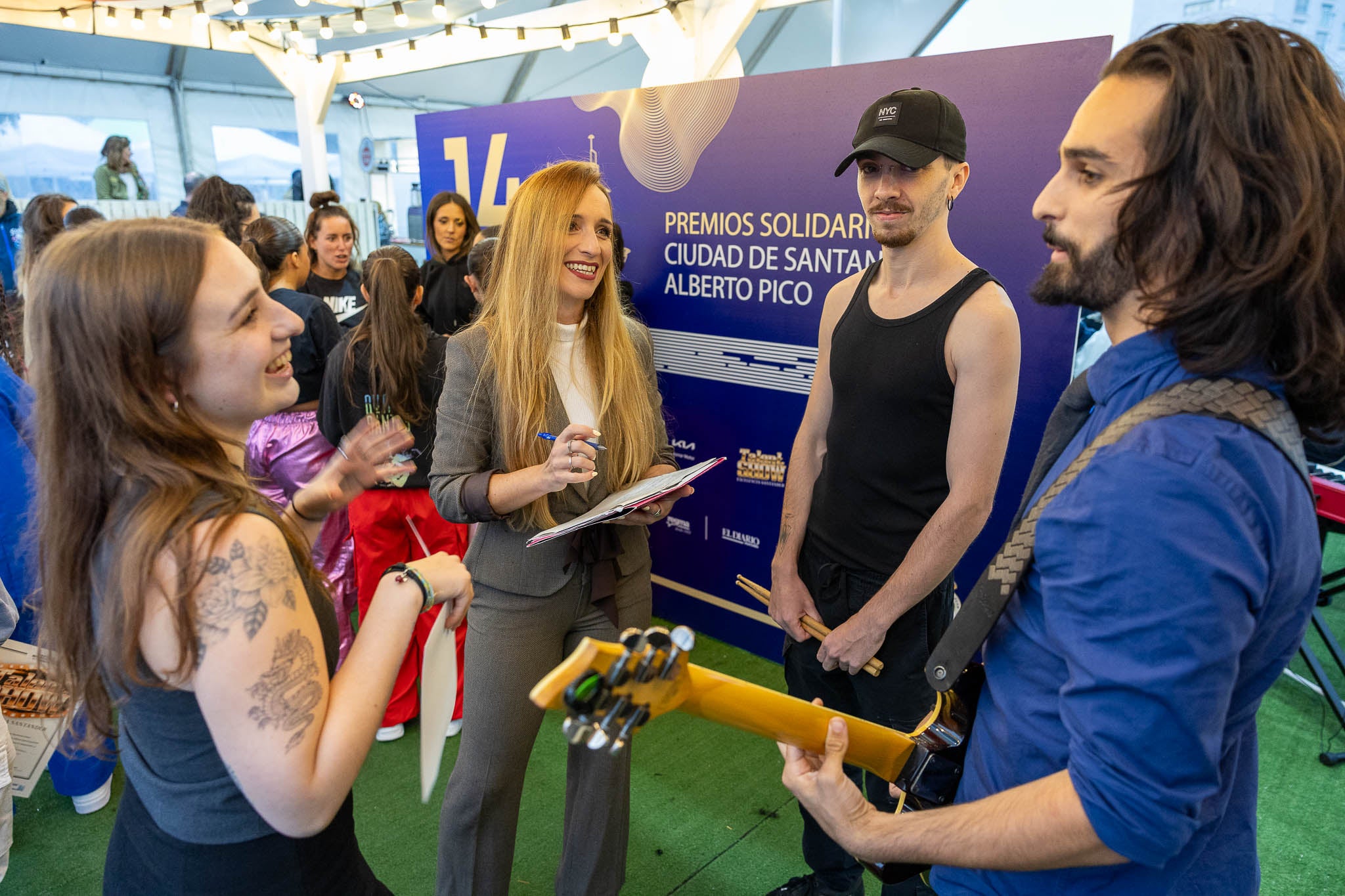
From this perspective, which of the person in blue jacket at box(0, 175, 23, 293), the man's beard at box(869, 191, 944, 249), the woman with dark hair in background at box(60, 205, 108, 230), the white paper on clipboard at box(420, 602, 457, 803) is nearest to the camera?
the white paper on clipboard at box(420, 602, 457, 803)

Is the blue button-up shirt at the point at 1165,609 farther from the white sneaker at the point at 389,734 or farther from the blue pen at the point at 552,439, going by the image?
the white sneaker at the point at 389,734

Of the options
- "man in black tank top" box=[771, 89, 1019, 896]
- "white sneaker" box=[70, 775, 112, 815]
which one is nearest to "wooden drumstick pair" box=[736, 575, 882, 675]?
"man in black tank top" box=[771, 89, 1019, 896]

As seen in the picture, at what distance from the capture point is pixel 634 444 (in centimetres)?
204

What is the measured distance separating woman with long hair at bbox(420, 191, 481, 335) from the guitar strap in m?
3.61

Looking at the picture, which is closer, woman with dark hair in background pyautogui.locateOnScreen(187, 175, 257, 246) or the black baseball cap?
the black baseball cap

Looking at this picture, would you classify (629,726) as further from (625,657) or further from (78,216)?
(78,216)

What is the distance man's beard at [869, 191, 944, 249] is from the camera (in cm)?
187

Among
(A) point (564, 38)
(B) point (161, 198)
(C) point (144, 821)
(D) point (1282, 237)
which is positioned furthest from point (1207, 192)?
(B) point (161, 198)

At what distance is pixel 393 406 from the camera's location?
292cm

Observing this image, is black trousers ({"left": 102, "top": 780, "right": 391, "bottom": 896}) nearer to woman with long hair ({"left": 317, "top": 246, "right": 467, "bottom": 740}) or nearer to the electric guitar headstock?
the electric guitar headstock

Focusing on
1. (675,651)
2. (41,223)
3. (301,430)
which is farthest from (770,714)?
(41,223)

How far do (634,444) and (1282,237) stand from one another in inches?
56.1

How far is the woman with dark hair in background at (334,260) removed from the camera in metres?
4.08

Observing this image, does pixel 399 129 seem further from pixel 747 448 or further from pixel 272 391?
pixel 272 391
